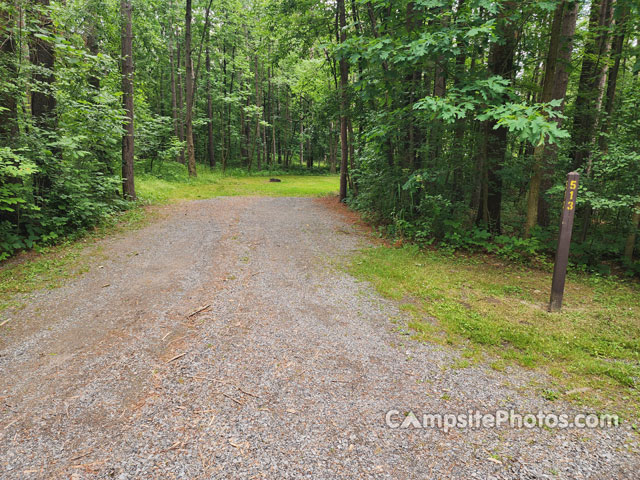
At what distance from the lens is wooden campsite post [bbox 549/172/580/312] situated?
13.2 ft

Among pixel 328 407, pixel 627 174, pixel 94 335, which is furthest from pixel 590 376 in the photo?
pixel 94 335

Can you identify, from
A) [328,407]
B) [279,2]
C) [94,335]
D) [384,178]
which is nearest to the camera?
[328,407]

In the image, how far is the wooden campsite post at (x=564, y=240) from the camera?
13.2 feet

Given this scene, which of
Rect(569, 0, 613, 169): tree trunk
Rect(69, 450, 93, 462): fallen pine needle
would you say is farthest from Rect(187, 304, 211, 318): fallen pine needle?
Rect(569, 0, 613, 169): tree trunk

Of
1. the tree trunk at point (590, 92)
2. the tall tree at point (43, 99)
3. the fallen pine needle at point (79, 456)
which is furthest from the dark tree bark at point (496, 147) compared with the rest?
the tall tree at point (43, 99)

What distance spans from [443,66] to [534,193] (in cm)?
287

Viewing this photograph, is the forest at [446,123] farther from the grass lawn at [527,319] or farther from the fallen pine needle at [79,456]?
the fallen pine needle at [79,456]

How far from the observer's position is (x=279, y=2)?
495 inches

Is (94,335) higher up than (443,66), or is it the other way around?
(443,66)

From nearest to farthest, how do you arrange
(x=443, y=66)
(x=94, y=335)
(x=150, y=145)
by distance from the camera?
(x=94, y=335), (x=443, y=66), (x=150, y=145)

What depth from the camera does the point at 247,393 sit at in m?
2.72

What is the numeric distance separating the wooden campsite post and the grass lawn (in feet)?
0.65

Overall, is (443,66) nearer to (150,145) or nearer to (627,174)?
(627,174)

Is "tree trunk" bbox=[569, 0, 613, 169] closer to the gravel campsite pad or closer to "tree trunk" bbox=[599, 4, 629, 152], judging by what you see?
"tree trunk" bbox=[599, 4, 629, 152]
